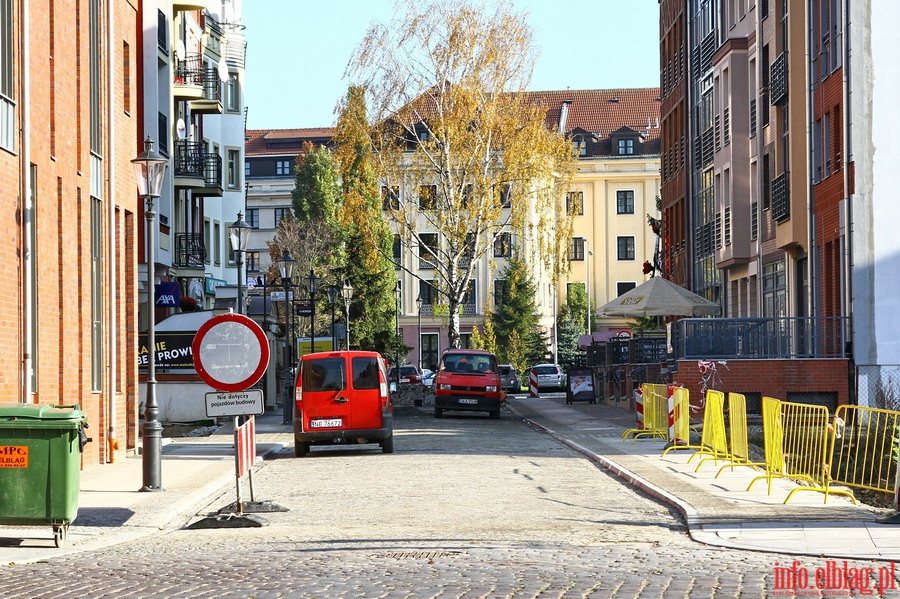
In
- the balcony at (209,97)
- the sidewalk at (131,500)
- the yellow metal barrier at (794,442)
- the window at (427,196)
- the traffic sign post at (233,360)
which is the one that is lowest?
the sidewalk at (131,500)

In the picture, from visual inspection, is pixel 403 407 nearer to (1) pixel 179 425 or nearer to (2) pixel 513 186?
(2) pixel 513 186

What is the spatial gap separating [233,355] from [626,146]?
98.8 meters

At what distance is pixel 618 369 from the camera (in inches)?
2026

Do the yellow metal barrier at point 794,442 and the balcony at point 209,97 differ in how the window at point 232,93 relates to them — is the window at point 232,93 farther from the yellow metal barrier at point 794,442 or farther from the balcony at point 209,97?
the yellow metal barrier at point 794,442

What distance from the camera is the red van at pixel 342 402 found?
2709 cm

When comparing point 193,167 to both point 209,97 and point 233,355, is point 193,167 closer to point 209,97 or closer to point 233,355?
point 209,97

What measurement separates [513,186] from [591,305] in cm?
5979

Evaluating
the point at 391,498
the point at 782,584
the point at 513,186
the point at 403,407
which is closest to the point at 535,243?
the point at 513,186

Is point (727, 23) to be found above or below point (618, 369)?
above

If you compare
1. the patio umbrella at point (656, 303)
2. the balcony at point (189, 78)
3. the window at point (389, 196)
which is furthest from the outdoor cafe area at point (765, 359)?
the balcony at point (189, 78)

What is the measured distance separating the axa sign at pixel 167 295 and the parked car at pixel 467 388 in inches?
311

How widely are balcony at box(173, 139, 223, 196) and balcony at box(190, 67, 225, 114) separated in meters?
1.75

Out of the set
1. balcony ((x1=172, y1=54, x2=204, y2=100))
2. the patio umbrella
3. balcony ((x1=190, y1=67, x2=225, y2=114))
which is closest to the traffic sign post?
the patio umbrella

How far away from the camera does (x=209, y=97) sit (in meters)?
54.4
